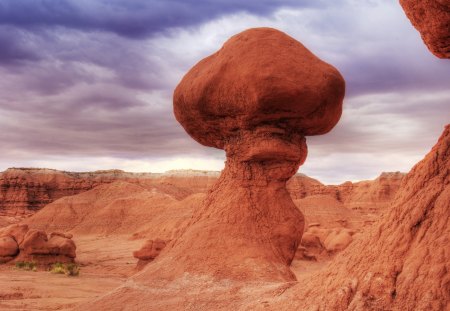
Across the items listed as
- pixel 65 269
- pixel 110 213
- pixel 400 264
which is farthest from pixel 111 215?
pixel 400 264

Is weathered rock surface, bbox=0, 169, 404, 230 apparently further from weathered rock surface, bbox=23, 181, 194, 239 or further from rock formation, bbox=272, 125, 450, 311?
rock formation, bbox=272, 125, 450, 311

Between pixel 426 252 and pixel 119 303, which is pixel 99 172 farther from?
pixel 426 252

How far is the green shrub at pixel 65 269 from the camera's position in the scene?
648 inches

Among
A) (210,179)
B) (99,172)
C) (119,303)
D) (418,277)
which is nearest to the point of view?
(418,277)

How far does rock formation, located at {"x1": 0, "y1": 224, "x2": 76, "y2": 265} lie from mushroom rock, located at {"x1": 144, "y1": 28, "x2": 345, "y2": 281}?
11136mm

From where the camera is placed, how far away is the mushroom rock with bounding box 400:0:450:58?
4.42 meters

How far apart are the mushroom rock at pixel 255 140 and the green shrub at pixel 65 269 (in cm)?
879

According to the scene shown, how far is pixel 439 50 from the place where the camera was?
16.0 ft

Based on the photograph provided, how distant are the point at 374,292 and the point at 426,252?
0.56 meters

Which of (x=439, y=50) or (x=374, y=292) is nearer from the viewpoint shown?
(x=374, y=292)

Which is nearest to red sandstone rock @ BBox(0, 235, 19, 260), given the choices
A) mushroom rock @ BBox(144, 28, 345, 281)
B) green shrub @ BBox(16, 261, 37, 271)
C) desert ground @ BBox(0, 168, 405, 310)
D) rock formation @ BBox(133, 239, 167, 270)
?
desert ground @ BBox(0, 168, 405, 310)

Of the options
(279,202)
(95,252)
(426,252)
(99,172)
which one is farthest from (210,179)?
(426,252)

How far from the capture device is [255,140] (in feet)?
27.5

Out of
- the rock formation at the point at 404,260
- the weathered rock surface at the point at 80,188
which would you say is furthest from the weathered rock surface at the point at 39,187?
the rock formation at the point at 404,260
